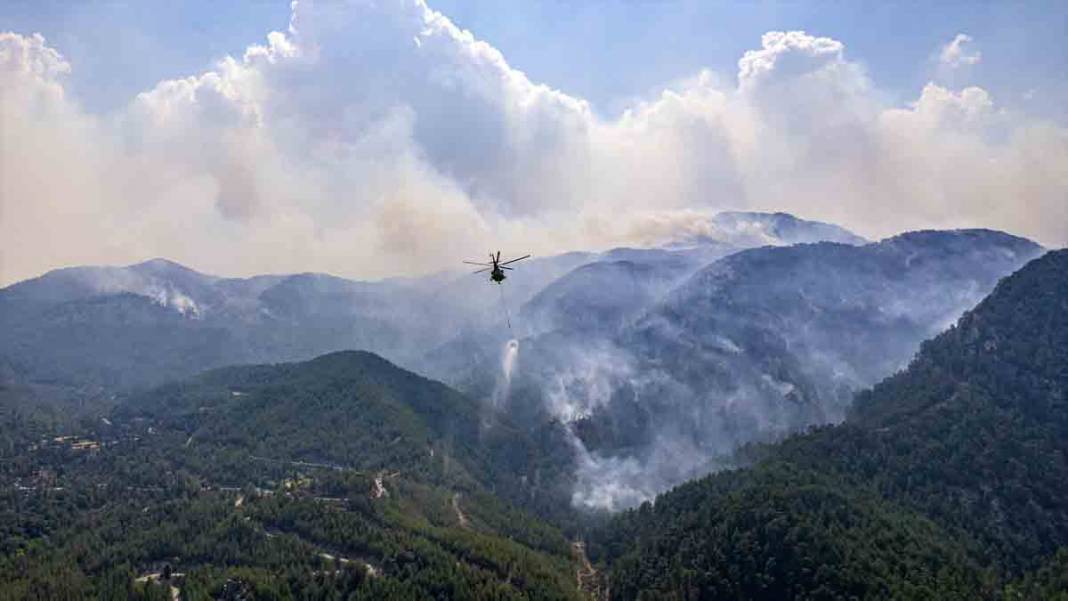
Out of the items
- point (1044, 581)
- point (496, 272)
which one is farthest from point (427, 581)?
point (1044, 581)

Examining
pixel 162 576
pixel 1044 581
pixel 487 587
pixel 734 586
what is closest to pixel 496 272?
pixel 487 587

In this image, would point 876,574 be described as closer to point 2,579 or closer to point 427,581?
point 427,581

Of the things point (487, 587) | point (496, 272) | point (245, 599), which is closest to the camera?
point (496, 272)

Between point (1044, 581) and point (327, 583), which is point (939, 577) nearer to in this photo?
point (1044, 581)

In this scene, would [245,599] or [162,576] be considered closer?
[245,599]

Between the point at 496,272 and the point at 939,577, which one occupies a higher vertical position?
the point at 496,272

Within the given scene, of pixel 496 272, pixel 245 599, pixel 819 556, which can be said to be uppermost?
pixel 496 272

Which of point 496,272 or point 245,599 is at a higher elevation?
point 496,272

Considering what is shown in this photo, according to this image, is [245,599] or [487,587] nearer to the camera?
[245,599]

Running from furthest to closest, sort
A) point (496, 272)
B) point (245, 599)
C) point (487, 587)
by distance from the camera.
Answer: point (487, 587), point (245, 599), point (496, 272)
